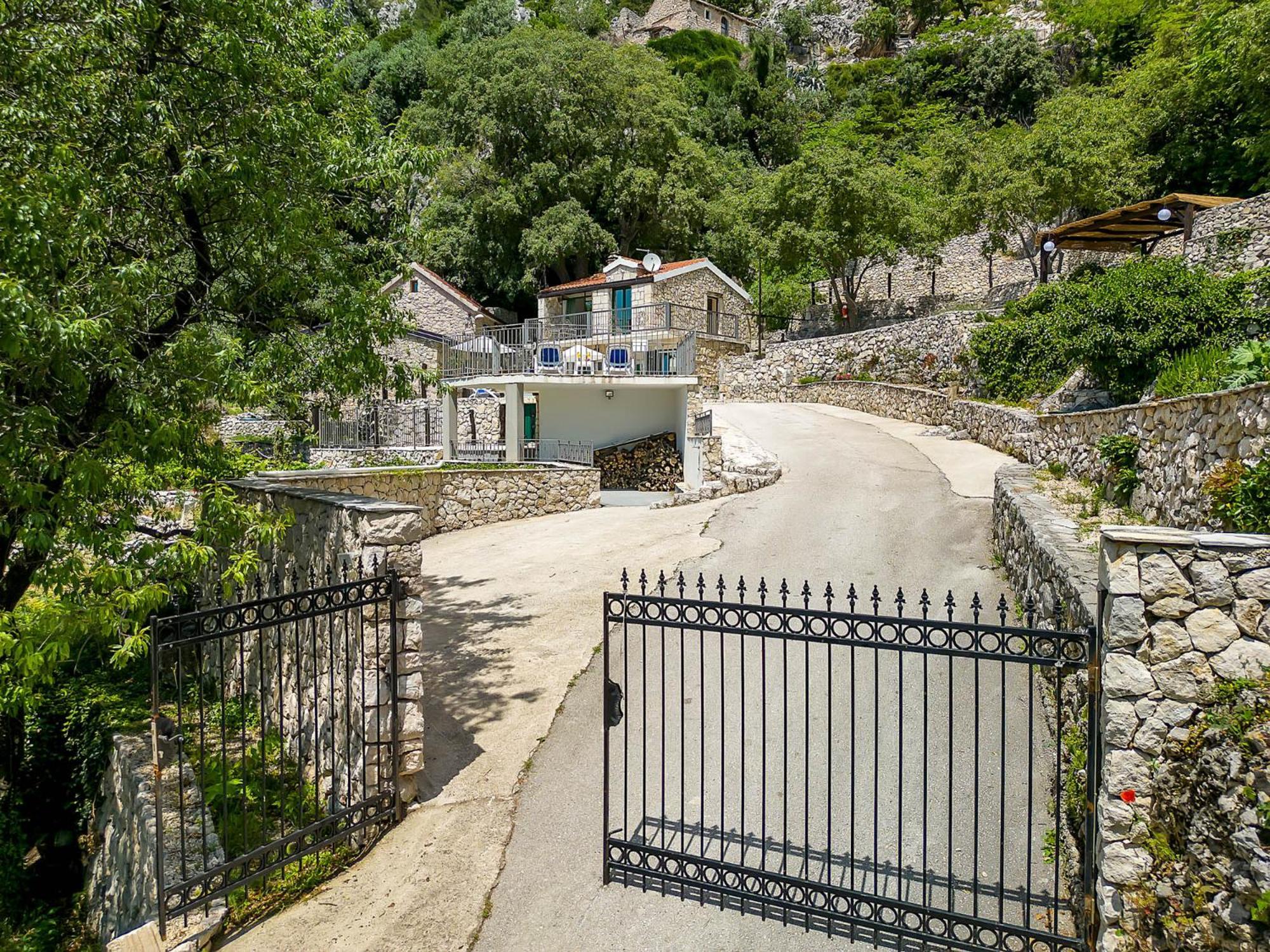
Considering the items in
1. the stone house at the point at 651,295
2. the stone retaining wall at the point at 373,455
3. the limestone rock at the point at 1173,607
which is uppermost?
the stone house at the point at 651,295

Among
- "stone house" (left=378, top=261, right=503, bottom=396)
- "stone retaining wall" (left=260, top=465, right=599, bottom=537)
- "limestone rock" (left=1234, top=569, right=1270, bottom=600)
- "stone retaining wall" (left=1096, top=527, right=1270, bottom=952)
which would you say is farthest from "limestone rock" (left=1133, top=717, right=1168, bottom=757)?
"stone house" (left=378, top=261, right=503, bottom=396)

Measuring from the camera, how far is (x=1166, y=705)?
3.57 meters

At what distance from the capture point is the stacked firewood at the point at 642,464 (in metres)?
22.4

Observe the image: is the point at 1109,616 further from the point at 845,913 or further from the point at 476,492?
the point at 476,492

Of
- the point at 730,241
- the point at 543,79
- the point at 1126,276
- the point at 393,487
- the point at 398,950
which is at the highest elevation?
the point at 543,79

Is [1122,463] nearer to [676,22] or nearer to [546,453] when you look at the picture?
[546,453]

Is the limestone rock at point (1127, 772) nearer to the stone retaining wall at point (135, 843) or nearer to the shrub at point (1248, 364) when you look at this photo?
the stone retaining wall at point (135, 843)

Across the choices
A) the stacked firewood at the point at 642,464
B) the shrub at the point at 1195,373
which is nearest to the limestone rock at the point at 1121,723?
the shrub at the point at 1195,373

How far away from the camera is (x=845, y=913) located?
4.25m

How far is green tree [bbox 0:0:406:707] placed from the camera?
477 centimetres

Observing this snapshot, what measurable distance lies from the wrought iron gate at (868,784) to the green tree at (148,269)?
339cm

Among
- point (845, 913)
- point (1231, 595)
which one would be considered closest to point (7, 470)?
point (845, 913)

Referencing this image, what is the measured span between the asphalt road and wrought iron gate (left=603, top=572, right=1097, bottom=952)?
0.02 metres

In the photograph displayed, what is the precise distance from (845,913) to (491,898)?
204 cm
